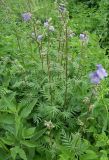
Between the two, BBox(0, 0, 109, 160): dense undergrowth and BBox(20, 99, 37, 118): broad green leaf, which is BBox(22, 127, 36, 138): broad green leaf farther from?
BBox(20, 99, 37, 118): broad green leaf

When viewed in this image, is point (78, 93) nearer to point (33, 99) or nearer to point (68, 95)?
point (68, 95)

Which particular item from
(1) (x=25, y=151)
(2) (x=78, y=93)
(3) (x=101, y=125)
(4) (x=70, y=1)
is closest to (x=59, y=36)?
(2) (x=78, y=93)

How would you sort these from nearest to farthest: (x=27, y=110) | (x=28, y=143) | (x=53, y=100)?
1. (x=28, y=143)
2. (x=27, y=110)
3. (x=53, y=100)

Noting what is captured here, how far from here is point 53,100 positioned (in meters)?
2.84

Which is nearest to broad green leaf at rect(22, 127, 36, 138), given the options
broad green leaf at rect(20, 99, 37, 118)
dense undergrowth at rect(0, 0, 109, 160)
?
dense undergrowth at rect(0, 0, 109, 160)

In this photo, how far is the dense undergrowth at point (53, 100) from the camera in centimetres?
250

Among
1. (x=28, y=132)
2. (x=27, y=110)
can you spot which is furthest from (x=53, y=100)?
(x=28, y=132)

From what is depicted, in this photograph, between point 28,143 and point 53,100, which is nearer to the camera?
point 28,143

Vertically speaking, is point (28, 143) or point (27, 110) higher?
point (27, 110)

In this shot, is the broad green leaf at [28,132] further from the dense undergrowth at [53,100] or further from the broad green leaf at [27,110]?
the broad green leaf at [27,110]

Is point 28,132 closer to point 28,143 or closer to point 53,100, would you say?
point 28,143

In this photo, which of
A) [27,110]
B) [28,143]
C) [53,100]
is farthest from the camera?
[53,100]

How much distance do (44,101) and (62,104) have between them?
16 centimetres

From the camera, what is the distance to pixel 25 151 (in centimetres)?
260
